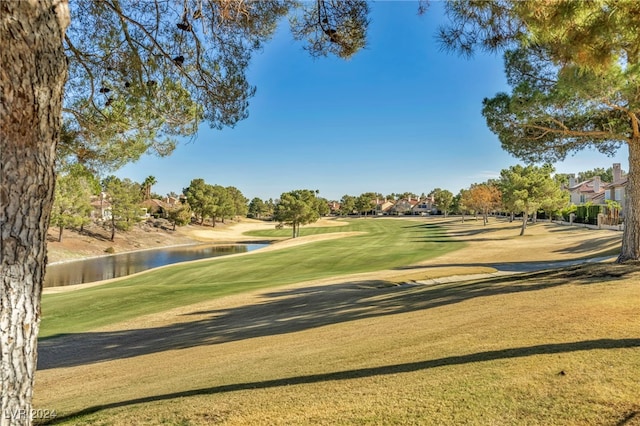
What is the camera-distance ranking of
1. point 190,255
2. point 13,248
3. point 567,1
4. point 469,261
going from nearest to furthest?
point 13,248, point 567,1, point 469,261, point 190,255

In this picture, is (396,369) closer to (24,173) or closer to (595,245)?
(24,173)

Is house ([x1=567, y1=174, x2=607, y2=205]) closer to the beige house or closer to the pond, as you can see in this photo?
the pond

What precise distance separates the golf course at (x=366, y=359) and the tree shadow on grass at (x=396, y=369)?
0.08 ft

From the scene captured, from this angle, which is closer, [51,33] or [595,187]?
[51,33]

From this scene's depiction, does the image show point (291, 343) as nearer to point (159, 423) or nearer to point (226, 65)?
point (159, 423)

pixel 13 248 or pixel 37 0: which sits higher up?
pixel 37 0

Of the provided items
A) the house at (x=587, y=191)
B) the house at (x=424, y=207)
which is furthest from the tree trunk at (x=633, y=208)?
the house at (x=424, y=207)

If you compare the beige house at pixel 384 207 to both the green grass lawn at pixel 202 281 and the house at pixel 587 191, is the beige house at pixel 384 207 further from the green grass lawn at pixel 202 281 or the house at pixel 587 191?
the green grass lawn at pixel 202 281

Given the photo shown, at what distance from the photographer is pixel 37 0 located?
9.30 feet

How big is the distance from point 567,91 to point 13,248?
11.2 meters

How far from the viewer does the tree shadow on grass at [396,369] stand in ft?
15.4

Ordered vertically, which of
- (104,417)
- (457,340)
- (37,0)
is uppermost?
(37,0)

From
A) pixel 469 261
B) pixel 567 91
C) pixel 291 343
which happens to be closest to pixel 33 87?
pixel 291 343

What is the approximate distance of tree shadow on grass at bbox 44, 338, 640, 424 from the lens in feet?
15.4
